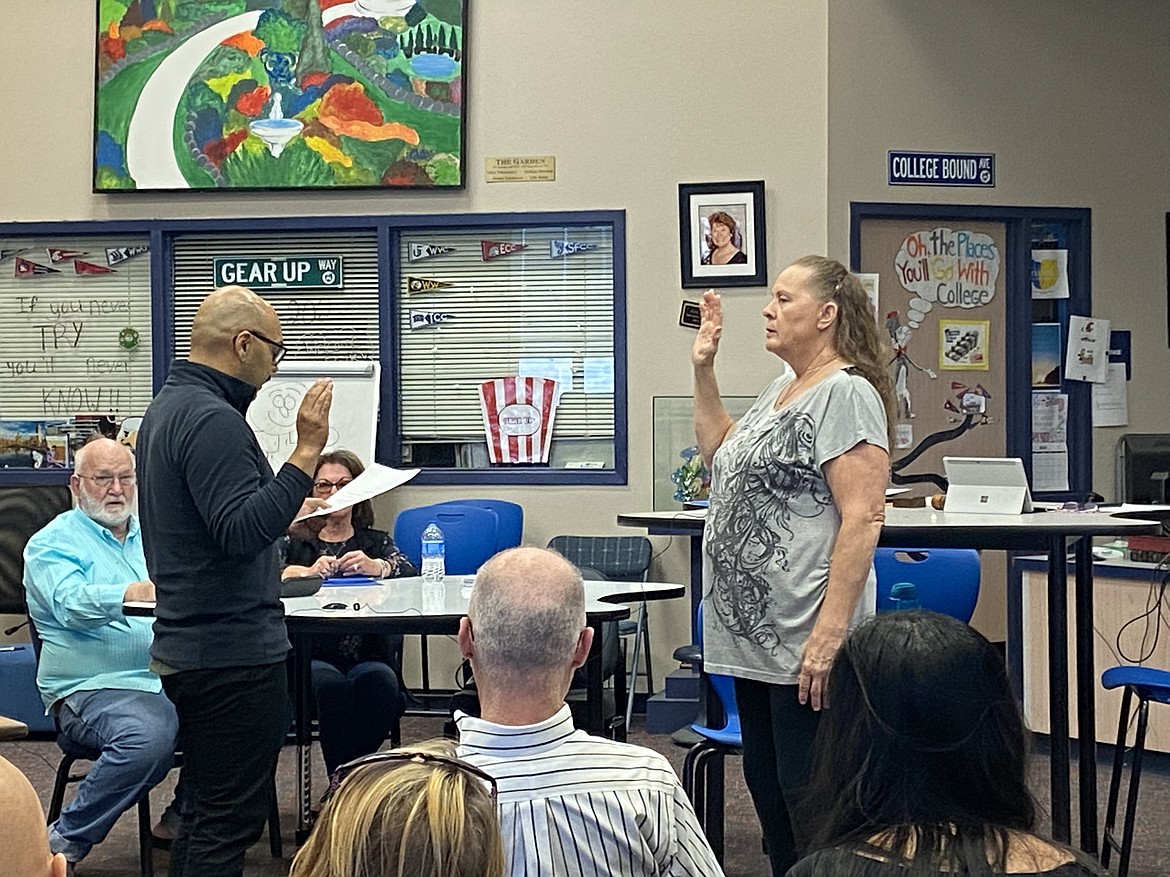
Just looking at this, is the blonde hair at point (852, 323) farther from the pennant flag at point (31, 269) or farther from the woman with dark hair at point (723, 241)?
the pennant flag at point (31, 269)

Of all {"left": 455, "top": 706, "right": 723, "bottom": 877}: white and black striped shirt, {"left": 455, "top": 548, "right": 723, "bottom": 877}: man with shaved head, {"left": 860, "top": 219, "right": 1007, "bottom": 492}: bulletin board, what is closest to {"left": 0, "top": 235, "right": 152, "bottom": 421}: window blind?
{"left": 860, "top": 219, "right": 1007, "bottom": 492}: bulletin board

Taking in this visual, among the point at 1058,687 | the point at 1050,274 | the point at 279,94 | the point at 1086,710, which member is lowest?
the point at 1086,710

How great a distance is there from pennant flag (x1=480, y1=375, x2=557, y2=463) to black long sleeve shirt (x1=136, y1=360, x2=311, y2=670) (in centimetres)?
373

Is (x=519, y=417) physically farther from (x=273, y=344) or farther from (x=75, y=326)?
(x=273, y=344)

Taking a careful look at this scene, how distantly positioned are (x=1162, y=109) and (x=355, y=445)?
4314 millimetres

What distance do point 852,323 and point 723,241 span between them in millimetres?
3611

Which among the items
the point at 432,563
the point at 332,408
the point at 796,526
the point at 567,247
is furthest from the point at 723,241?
the point at 796,526

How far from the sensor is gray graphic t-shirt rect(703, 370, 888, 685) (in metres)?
2.91

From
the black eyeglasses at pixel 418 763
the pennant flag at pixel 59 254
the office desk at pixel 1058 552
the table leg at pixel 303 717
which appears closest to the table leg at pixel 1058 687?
the office desk at pixel 1058 552

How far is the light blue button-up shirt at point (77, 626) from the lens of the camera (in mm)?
4129

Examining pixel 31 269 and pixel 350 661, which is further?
pixel 31 269

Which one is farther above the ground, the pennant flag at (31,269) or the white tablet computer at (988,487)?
the pennant flag at (31,269)

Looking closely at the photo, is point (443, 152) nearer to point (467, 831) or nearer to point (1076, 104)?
point (1076, 104)

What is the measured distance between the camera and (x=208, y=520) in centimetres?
296
